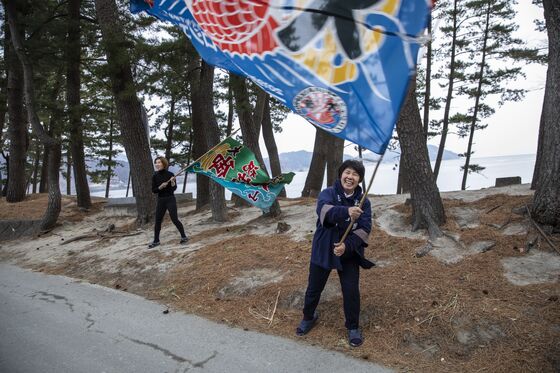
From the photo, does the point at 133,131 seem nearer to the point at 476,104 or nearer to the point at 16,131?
the point at 16,131

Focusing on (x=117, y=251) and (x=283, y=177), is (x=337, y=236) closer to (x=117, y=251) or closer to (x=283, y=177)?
(x=283, y=177)

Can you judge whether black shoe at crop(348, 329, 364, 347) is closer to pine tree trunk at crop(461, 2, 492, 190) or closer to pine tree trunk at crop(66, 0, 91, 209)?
pine tree trunk at crop(66, 0, 91, 209)

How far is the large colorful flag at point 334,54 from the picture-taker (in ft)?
9.63

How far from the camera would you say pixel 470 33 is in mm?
19281

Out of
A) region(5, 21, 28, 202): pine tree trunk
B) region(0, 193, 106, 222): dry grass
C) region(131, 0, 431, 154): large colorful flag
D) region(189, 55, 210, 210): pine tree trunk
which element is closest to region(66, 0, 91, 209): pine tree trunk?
region(0, 193, 106, 222): dry grass

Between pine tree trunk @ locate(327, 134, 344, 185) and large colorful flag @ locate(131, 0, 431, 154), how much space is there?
9.46 m

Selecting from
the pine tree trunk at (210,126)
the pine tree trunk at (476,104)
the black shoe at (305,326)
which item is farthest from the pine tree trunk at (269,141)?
the black shoe at (305,326)

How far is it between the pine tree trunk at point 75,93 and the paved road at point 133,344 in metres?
8.90

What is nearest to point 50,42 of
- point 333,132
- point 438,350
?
point 333,132

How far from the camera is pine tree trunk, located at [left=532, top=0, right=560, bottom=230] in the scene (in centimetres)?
545

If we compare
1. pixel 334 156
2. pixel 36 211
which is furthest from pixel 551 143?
pixel 36 211

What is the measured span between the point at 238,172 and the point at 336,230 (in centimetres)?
424

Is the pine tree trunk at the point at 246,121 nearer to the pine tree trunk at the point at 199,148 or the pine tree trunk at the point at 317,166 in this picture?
the pine tree trunk at the point at 199,148

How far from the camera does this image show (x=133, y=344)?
4.08 m
